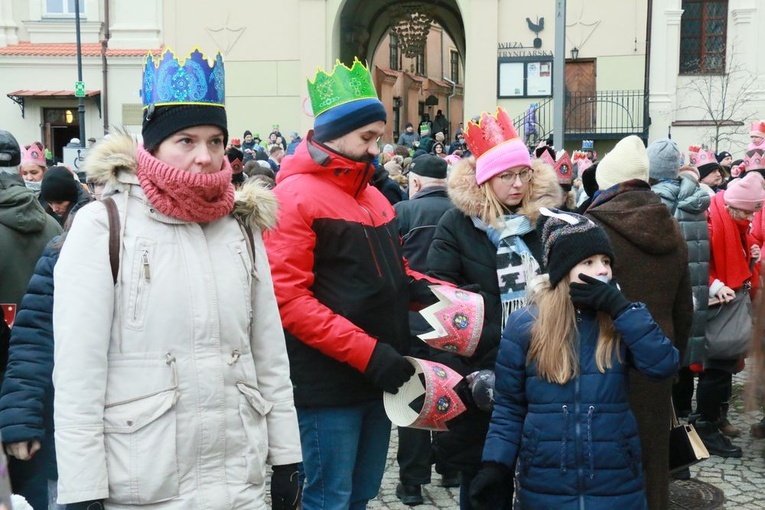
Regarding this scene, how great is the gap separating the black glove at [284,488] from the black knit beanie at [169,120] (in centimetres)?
109

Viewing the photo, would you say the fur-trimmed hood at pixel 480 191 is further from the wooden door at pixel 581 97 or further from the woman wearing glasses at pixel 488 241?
the wooden door at pixel 581 97

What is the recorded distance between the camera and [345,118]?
3.83 meters

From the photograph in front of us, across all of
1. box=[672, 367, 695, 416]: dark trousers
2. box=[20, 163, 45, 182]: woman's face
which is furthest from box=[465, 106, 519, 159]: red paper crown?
box=[20, 163, 45, 182]: woman's face

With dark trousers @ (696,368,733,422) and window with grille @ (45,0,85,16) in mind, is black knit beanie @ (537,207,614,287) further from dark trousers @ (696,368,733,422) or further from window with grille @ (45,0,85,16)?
window with grille @ (45,0,85,16)

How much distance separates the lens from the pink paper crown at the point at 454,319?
3963 mm

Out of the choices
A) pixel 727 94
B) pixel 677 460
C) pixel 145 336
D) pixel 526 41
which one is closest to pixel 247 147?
pixel 526 41

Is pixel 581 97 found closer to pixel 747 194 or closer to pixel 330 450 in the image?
pixel 747 194

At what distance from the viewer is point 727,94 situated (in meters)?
23.3

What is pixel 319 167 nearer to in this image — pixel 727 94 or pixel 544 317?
pixel 544 317

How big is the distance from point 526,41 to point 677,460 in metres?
21.2

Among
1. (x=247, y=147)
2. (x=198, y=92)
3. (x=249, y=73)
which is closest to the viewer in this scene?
(x=198, y=92)

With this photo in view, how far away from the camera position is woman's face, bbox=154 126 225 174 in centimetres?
286

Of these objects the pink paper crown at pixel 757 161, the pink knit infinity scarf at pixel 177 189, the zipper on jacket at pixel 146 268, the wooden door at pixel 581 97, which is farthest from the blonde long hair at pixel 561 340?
the wooden door at pixel 581 97

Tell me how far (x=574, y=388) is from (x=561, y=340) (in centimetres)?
19
